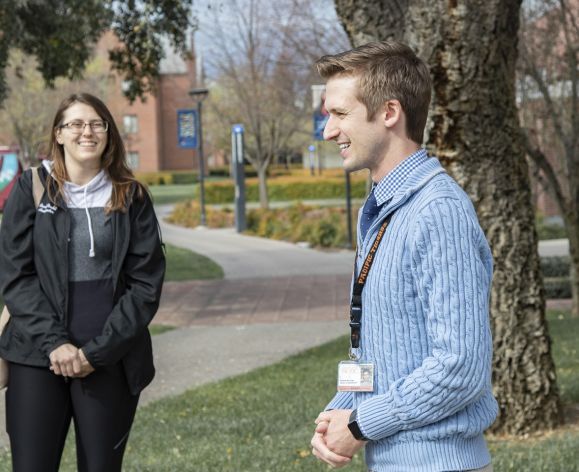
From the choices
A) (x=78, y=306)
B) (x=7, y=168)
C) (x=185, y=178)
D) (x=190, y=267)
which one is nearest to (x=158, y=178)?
(x=185, y=178)

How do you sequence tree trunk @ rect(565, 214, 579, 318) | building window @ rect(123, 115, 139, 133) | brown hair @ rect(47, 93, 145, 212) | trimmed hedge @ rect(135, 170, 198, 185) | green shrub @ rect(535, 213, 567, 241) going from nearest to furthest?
brown hair @ rect(47, 93, 145, 212), tree trunk @ rect(565, 214, 579, 318), green shrub @ rect(535, 213, 567, 241), trimmed hedge @ rect(135, 170, 198, 185), building window @ rect(123, 115, 139, 133)

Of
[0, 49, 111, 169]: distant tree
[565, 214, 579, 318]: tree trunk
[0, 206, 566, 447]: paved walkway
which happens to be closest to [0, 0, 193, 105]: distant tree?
[0, 206, 566, 447]: paved walkway

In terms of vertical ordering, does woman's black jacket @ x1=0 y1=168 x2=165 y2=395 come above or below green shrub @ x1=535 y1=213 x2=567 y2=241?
above

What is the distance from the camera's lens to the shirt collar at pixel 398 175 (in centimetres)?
237

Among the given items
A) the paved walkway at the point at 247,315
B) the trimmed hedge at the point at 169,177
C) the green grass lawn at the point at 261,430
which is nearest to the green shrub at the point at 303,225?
the paved walkway at the point at 247,315

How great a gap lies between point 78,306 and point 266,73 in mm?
28170

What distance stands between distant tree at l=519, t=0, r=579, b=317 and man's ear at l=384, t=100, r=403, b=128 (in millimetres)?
10107

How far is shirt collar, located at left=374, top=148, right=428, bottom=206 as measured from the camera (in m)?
2.37

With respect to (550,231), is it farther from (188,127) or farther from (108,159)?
(108,159)

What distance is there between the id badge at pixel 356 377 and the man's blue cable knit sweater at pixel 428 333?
0.05 feet

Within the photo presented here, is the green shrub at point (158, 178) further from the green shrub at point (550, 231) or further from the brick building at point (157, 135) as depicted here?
the green shrub at point (550, 231)

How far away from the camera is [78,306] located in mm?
3836

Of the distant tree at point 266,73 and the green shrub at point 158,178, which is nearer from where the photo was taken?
the distant tree at point 266,73

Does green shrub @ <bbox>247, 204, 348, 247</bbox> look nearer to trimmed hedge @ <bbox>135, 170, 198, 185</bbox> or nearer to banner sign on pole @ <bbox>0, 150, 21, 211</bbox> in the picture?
banner sign on pole @ <bbox>0, 150, 21, 211</bbox>
